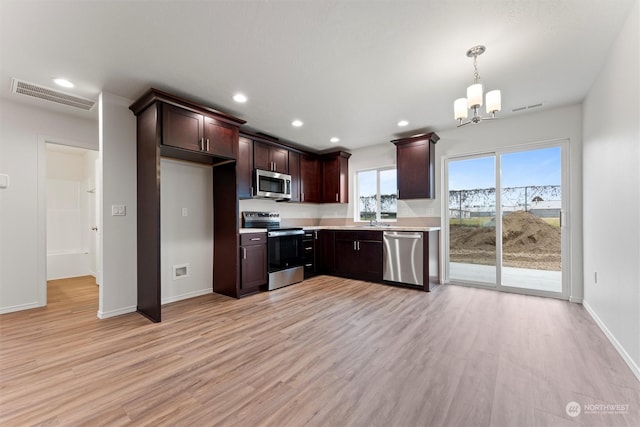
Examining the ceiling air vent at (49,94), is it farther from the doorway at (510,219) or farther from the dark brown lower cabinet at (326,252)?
the doorway at (510,219)

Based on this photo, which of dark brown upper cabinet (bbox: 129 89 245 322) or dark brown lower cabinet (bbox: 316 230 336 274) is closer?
dark brown upper cabinet (bbox: 129 89 245 322)

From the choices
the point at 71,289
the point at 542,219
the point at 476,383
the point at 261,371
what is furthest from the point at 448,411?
the point at 71,289

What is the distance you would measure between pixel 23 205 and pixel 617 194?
238 inches

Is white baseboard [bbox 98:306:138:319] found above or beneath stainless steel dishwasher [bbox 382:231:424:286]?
beneath

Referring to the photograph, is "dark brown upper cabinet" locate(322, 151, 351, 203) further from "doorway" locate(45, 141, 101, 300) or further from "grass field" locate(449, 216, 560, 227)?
"doorway" locate(45, 141, 101, 300)

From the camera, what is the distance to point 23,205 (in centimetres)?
320

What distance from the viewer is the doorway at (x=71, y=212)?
4855 millimetres

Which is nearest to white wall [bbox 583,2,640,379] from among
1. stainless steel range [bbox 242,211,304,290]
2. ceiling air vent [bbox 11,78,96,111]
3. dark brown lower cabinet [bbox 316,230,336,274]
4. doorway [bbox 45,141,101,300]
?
dark brown lower cabinet [bbox 316,230,336,274]

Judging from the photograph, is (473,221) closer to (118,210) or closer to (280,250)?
(280,250)

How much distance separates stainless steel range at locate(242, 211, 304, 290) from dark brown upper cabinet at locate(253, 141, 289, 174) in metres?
0.79

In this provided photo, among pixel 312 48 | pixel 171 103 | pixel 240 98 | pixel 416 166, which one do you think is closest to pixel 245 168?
pixel 240 98

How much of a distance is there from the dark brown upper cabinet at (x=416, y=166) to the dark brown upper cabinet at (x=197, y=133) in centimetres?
266

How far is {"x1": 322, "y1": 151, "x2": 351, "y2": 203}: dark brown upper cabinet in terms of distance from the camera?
17.3ft

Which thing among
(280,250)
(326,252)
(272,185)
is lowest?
(326,252)
